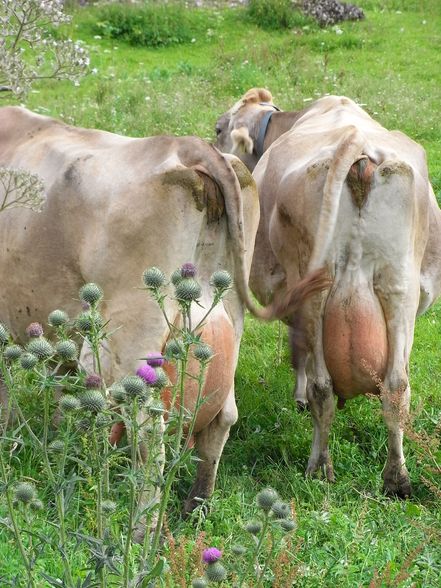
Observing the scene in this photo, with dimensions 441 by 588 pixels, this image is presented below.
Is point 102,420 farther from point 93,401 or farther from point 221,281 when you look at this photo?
point 221,281

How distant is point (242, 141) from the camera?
6852 millimetres

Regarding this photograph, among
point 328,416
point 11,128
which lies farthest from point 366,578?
point 11,128

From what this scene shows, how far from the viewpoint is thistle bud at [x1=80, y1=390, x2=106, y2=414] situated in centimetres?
229

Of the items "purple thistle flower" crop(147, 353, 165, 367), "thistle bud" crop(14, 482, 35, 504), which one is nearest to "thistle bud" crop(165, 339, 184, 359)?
"purple thistle flower" crop(147, 353, 165, 367)

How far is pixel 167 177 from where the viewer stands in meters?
4.17

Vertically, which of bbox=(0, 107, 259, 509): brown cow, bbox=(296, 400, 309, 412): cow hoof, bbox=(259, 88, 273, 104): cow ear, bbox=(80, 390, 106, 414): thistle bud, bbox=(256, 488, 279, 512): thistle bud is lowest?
bbox=(296, 400, 309, 412): cow hoof

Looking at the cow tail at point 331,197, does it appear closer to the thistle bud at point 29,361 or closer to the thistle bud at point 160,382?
the thistle bud at point 160,382

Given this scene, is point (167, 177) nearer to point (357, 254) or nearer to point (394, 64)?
point (357, 254)

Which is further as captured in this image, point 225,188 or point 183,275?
point 225,188

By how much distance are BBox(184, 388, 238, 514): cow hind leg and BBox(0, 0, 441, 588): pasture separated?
0.08 metres

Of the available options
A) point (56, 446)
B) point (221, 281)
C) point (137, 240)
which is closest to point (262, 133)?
point (137, 240)

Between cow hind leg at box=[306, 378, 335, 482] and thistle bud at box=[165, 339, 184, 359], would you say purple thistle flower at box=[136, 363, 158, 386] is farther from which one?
cow hind leg at box=[306, 378, 335, 482]

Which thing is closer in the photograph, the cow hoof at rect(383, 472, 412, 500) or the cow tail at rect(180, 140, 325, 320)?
the cow tail at rect(180, 140, 325, 320)

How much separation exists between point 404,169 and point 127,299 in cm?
145
